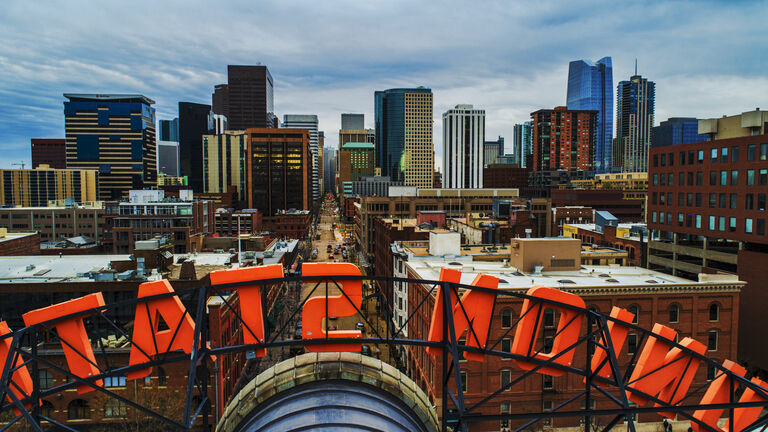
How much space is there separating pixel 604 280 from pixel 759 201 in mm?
26366

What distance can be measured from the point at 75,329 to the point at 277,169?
176 meters

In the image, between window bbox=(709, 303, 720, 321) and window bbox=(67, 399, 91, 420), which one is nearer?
window bbox=(67, 399, 91, 420)

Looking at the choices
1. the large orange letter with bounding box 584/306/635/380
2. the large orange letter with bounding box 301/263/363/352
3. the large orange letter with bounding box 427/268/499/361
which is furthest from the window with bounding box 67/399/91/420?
the large orange letter with bounding box 584/306/635/380

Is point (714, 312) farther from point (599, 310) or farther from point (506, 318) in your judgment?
point (506, 318)

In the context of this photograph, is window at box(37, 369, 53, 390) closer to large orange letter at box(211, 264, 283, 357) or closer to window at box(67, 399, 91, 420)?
window at box(67, 399, 91, 420)

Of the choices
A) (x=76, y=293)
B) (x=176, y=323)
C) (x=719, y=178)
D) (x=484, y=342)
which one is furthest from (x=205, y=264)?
(x=719, y=178)

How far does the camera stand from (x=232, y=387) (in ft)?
144

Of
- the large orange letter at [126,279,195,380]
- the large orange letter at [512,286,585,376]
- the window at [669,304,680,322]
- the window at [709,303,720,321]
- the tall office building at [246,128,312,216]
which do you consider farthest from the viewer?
the tall office building at [246,128,312,216]

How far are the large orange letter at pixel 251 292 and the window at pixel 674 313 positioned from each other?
120 ft

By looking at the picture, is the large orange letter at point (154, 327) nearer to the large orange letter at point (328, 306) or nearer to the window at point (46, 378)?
the large orange letter at point (328, 306)

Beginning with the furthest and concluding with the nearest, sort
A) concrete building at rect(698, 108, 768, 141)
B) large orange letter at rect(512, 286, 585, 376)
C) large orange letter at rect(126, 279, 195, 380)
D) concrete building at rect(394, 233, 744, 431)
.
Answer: concrete building at rect(698, 108, 768, 141) < concrete building at rect(394, 233, 744, 431) < large orange letter at rect(512, 286, 585, 376) < large orange letter at rect(126, 279, 195, 380)

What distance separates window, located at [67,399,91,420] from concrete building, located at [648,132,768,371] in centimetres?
5894

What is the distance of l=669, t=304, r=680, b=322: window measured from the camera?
3959cm

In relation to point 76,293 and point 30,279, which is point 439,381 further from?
point 30,279
